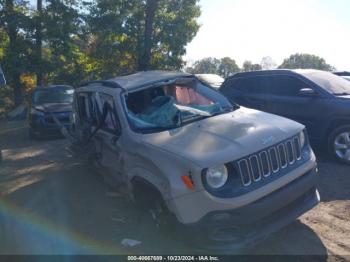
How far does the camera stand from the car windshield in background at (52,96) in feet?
44.9

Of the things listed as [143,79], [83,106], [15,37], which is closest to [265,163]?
[143,79]

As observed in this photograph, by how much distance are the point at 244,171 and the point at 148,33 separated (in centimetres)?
1598

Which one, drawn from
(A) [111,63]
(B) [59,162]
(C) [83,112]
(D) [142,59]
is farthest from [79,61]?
(C) [83,112]

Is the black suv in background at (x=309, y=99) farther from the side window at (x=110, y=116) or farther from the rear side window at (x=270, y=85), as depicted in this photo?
the side window at (x=110, y=116)

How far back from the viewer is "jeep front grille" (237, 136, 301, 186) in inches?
160

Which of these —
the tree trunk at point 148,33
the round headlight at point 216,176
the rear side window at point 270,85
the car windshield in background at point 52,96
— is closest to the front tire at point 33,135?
the car windshield in background at point 52,96

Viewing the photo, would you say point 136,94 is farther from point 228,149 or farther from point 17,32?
point 17,32

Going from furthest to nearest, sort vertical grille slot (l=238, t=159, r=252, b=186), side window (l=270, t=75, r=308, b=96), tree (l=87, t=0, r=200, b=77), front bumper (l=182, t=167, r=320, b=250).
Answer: tree (l=87, t=0, r=200, b=77), side window (l=270, t=75, r=308, b=96), vertical grille slot (l=238, t=159, r=252, b=186), front bumper (l=182, t=167, r=320, b=250)

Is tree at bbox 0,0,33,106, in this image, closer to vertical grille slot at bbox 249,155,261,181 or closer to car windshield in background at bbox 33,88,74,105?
car windshield in background at bbox 33,88,74,105

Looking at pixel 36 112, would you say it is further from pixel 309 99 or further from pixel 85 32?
pixel 85 32

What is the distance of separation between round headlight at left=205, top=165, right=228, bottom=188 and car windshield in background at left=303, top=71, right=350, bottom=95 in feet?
14.3

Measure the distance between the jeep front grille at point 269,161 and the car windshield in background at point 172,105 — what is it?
1.20 metres

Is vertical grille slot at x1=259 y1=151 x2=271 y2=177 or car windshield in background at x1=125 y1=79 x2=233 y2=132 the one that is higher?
car windshield in background at x1=125 y1=79 x2=233 y2=132

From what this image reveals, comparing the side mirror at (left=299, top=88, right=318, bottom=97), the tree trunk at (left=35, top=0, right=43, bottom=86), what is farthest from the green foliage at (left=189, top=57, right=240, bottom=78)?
the side mirror at (left=299, top=88, right=318, bottom=97)
